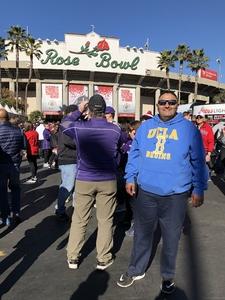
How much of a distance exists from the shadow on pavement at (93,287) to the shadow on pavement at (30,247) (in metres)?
0.72

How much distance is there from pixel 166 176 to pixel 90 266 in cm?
165

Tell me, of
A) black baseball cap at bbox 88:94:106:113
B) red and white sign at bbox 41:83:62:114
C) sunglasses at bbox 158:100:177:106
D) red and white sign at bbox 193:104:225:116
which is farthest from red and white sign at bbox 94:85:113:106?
sunglasses at bbox 158:100:177:106

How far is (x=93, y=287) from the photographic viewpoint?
432 centimetres

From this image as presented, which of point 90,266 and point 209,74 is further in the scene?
point 209,74

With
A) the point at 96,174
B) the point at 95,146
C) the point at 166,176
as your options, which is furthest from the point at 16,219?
the point at 166,176

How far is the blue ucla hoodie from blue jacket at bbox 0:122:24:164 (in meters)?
3.36

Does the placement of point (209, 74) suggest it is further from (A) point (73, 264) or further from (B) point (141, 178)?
(B) point (141, 178)

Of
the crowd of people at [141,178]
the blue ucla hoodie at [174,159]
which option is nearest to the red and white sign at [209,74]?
the crowd of people at [141,178]

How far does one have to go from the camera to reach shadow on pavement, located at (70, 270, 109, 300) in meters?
4.10

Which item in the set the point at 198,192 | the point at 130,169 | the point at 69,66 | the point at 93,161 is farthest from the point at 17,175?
the point at 69,66

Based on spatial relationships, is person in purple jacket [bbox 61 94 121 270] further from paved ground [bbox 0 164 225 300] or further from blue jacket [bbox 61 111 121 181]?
paved ground [bbox 0 164 225 300]

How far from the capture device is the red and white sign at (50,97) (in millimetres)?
64812

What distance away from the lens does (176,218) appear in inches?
157

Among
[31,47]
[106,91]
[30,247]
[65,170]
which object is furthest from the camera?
[106,91]
